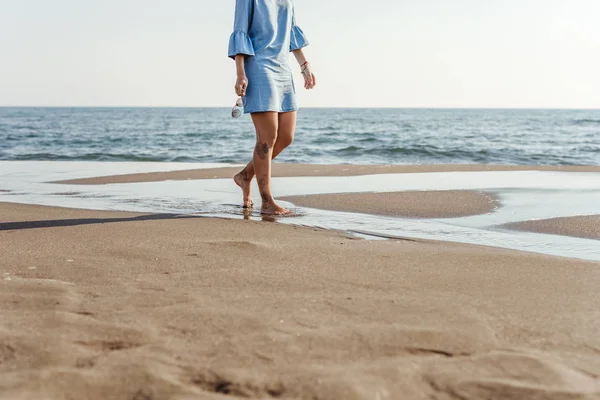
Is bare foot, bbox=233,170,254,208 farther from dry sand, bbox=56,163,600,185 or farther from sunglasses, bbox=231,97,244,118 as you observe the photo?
dry sand, bbox=56,163,600,185

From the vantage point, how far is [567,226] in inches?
207

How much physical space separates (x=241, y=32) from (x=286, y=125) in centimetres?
82

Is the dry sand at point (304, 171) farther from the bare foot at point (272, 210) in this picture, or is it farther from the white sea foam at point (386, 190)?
the bare foot at point (272, 210)

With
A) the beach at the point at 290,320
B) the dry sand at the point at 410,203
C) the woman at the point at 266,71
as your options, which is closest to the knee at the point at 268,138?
the woman at the point at 266,71

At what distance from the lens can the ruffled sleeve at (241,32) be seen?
18.0 feet

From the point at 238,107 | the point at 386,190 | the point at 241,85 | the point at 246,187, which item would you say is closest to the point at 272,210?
the point at 246,187

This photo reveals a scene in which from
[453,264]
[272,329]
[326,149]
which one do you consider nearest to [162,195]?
[453,264]

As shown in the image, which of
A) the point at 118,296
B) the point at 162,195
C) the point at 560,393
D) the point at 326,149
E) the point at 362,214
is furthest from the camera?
the point at 326,149

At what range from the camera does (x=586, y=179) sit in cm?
920

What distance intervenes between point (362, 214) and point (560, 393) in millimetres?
4121

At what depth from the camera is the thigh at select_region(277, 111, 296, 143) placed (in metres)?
5.88

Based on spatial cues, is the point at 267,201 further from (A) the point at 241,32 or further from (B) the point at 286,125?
(A) the point at 241,32

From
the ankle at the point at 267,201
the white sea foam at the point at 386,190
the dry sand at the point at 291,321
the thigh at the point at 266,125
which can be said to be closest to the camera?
the dry sand at the point at 291,321

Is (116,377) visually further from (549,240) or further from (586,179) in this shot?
(586,179)
